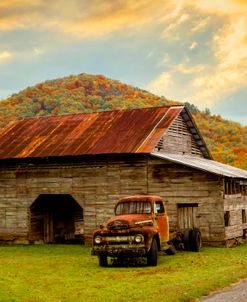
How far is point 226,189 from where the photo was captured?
29.8 metres

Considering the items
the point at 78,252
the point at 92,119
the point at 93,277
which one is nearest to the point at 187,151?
the point at 92,119

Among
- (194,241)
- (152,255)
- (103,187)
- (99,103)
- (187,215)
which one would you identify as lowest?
(152,255)

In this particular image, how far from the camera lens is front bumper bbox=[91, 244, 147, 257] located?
64.6 feet

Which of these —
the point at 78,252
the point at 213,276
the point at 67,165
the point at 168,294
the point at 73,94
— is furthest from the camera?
the point at 73,94

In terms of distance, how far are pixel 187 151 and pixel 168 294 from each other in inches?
927

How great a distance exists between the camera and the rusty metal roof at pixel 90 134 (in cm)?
3134

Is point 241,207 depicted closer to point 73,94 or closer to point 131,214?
point 131,214

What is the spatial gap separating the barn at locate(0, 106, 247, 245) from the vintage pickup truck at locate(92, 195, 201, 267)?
21.9 feet

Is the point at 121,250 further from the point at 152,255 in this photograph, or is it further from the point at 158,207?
the point at 158,207

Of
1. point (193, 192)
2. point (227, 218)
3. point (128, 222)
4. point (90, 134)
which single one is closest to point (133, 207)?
point (128, 222)

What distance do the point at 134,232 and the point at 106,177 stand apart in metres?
11.5

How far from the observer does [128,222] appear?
20266mm

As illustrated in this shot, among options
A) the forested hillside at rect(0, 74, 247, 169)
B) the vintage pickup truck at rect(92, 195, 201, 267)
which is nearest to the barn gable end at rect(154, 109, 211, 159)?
the vintage pickup truck at rect(92, 195, 201, 267)

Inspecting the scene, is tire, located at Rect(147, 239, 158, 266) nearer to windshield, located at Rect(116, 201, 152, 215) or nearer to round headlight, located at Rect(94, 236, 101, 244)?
windshield, located at Rect(116, 201, 152, 215)
